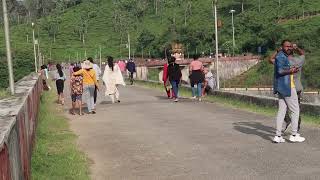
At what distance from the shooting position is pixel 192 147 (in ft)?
30.3

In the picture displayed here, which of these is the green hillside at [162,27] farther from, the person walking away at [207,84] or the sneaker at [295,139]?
the sneaker at [295,139]

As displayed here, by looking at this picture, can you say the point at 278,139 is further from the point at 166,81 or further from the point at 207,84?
the point at 207,84

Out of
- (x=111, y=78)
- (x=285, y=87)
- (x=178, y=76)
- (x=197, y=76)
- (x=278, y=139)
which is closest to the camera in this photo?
(x=285, y=87)

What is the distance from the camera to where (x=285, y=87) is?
29.7 feet

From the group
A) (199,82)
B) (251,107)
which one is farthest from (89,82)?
(251,107)

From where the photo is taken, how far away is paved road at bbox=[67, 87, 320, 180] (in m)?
7.31

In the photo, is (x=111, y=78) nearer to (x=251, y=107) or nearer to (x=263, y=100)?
(x=251, y=107)

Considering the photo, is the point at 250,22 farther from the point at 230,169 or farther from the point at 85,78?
the point at 230,169

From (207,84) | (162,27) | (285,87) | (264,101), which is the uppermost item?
(162,27)

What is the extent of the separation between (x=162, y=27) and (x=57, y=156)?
114m

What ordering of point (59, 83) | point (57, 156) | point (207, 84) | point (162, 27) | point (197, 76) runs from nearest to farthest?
point (57, 156), point (197, 76), point (59, 83), point (207, 84), point (162, 27)

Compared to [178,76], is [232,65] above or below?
below

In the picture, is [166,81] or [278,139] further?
[166,81]

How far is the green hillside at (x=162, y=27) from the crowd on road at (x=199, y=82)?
1655 inches
